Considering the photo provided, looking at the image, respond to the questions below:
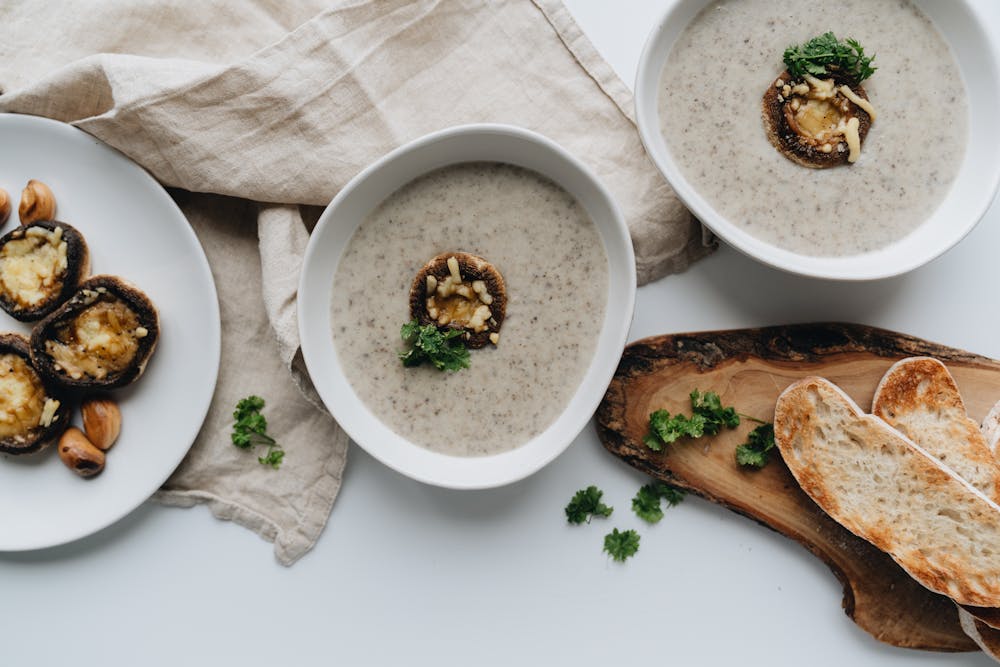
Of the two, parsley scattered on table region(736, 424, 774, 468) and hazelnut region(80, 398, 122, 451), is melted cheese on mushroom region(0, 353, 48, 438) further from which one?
parsley scattered on table region(736, 424, 774, 468)

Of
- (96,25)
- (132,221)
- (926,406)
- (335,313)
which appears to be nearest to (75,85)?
(96,25)

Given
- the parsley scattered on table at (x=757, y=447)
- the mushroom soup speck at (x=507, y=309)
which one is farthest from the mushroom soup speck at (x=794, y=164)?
the parsley scattered on table at (x=757, y=447)

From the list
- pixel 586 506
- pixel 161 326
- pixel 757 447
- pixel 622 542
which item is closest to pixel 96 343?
pixel 161 326

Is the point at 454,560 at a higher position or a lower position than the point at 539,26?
lower

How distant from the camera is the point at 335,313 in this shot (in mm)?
2215

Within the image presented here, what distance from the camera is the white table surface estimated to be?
2459mm

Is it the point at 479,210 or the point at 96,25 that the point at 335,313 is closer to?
the point at 479,210

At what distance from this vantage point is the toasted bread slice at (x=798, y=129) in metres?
2.13

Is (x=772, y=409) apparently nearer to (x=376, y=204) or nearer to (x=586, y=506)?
(x=586, y=506)

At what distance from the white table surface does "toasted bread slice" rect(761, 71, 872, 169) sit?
102 centimetres

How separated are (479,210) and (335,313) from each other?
Result: 0.51 m

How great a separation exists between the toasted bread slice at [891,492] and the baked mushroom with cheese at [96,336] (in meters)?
1.89

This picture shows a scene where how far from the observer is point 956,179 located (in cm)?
218

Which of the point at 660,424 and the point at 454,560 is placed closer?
the point at 660,424
